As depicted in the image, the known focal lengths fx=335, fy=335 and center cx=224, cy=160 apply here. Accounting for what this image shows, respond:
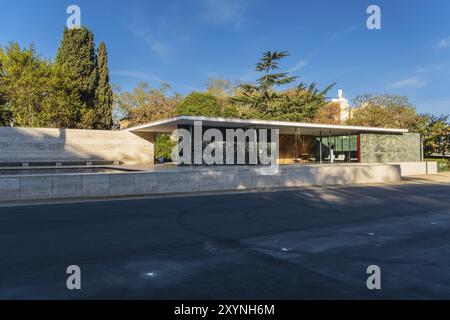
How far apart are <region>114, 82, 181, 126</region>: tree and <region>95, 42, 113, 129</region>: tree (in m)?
6.45

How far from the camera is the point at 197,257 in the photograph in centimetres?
570

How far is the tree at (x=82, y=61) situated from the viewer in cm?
3912

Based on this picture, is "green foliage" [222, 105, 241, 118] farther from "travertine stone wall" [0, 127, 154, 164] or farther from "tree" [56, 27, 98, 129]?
"tree" [56, 27, 98, 129]

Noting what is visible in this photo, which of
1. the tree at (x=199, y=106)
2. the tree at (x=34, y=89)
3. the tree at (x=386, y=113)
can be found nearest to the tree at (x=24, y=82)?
the tree at (x=34, y=89)

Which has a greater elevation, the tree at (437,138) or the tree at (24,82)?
the tree at (24,82)

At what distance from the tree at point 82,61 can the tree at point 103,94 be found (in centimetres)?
65

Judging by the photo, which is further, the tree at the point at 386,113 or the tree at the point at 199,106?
the tree at the point at 386,113

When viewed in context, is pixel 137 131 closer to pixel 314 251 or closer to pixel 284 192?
pixel 284 192

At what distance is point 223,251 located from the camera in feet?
19.9

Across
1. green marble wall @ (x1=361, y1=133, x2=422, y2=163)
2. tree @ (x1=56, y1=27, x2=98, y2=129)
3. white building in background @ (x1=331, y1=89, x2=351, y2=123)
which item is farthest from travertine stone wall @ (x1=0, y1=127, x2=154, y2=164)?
white building in background @ (x1=331, y1=89, x2=351, y2=123)

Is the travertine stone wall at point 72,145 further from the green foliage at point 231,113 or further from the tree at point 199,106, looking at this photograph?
the green foliage at point 231,113

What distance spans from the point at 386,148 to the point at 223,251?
2766 centimetres
